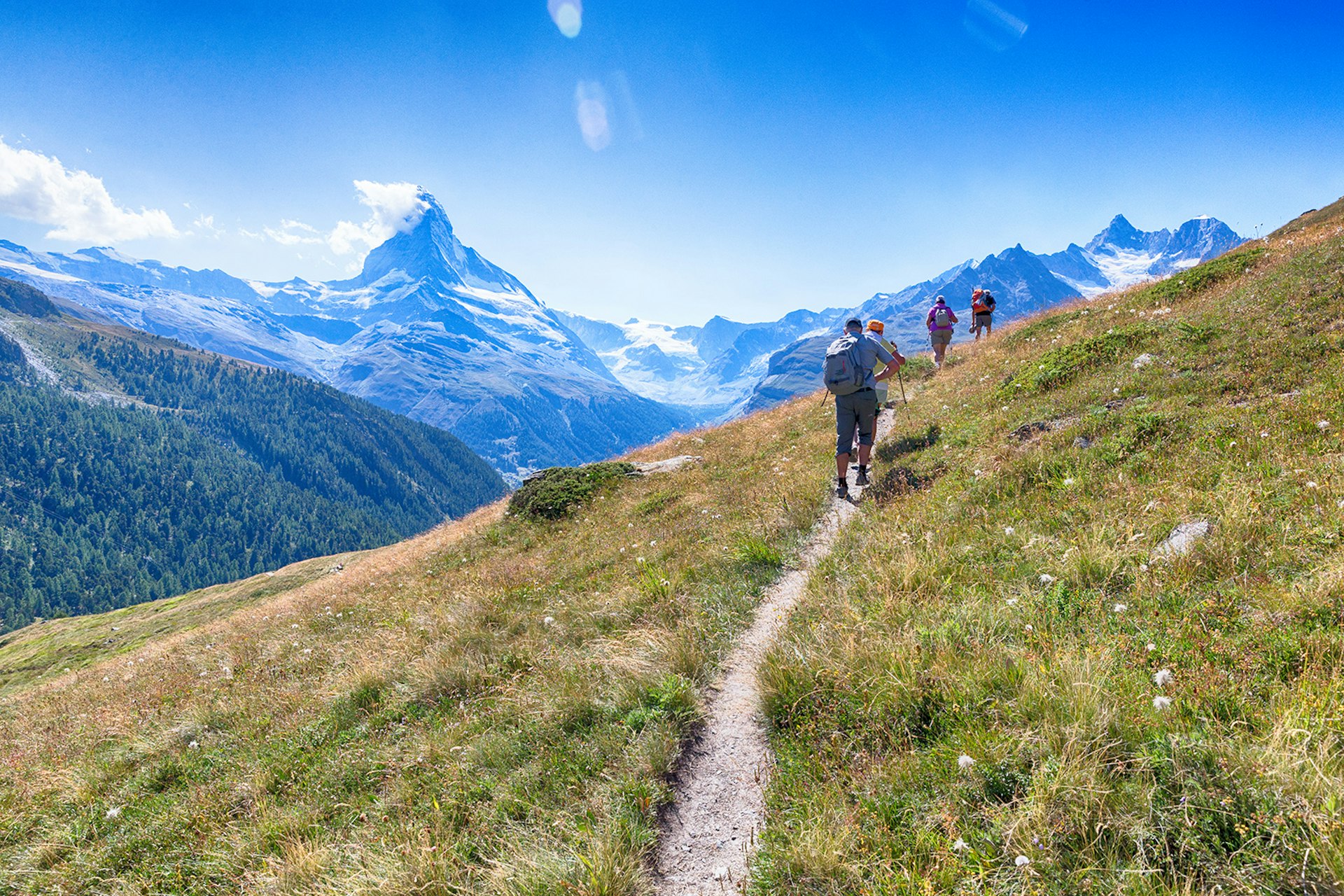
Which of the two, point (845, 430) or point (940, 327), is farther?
point (940, 327)

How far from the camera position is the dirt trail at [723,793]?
4.20 meters

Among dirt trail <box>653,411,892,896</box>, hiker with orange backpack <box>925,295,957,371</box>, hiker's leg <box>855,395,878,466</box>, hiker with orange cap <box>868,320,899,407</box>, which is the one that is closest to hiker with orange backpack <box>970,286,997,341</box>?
hiker with orange backpack <box>925,295,957,371</box>

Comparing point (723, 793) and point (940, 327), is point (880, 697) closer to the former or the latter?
point (723, 793)

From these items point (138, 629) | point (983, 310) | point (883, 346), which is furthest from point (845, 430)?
point (138, 629)

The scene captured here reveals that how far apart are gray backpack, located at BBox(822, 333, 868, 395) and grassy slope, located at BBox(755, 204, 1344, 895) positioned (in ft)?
9.10

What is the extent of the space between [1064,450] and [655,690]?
8.25 meters

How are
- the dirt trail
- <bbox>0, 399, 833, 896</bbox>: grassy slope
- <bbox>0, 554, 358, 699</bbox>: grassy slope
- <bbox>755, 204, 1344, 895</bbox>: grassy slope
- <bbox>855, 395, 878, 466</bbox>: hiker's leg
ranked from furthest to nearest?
<bbox>0, 554, 358, 699</bbox>: grassy slope
<bbox>855, 395, 878, 466</bbox>: hiker's leg
<bbox>0, 399, 833, 896</bbox>: grassy slope
the dirt trail
<bbox>755, 204, 1344, 895</bbox>: grassy slope

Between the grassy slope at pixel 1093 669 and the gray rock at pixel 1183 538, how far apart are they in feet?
0.40

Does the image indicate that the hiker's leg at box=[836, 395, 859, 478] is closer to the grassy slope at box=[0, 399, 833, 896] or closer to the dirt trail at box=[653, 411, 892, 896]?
the grassy slope at box=[0, 399, 833, 896]

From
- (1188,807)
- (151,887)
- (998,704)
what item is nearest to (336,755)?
(151,887)

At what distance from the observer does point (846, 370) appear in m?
11.6

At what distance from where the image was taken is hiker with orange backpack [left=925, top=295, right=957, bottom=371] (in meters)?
23.2

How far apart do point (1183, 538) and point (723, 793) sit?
5.93m

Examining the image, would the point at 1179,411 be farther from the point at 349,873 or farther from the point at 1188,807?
the point at 349,873
